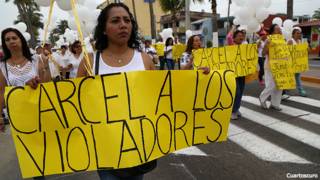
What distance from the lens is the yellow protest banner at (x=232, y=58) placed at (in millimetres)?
6672

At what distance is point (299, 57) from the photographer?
26.7 feet

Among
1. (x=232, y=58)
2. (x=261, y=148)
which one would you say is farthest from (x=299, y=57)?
(x=261, y=148)

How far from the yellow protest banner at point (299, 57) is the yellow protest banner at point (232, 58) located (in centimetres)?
165

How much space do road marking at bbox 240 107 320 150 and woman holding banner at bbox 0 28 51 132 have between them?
3691mm

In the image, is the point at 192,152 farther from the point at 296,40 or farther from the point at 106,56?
the point at 296,40

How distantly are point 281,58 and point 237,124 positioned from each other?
164 centimetres

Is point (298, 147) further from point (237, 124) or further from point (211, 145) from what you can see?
point (237, 124)

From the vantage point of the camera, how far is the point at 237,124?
248 inches

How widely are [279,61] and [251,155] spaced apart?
2.83m

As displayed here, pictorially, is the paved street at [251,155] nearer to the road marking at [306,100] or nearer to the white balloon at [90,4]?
the road marking at [306,100]

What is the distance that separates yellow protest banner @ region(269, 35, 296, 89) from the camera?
6711 millimetres

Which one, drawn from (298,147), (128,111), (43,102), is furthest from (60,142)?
(298,147)

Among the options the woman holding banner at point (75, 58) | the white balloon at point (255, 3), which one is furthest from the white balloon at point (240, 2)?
the woman holding banner at point (75, 58)

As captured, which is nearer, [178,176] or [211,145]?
[178,176]
